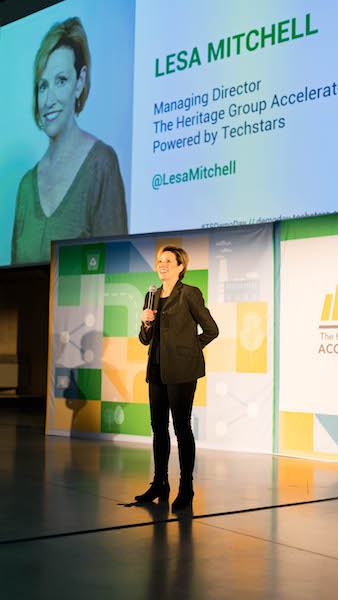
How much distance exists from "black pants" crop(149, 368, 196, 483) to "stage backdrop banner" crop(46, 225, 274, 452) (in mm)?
2802

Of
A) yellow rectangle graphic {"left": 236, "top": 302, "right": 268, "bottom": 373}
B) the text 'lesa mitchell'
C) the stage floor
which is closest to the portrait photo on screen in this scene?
the text 'lesa mitchell'

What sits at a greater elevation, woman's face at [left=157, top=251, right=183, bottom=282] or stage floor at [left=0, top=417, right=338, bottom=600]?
woman's face at [left=157, top=251, right=183, bottom=282]

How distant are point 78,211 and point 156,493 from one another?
520 centimetres

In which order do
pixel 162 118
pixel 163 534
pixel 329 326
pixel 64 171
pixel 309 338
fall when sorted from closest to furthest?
pixel 163 534 → pixel 329 326 → pixel 309 338 → pixel 162 118 → pixel 64 171

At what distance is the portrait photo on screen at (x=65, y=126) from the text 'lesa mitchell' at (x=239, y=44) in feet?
2.00

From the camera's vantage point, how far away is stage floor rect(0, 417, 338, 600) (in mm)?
2754

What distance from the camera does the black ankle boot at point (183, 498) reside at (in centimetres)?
412

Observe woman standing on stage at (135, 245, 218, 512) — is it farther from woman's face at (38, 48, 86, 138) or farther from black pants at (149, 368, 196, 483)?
woman's face at (38, 48, 86, 138)

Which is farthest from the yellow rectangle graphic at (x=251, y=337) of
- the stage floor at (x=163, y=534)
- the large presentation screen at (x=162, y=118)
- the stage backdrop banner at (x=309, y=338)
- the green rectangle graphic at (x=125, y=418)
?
the stage floor at (x=163, y=534)

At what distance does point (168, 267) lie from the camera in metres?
4.36

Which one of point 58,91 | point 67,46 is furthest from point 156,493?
point 67,46

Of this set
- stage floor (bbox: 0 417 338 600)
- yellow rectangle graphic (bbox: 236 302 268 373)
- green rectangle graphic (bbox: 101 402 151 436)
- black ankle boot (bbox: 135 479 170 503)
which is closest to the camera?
stage floor (bbox: 0 417 338 600)

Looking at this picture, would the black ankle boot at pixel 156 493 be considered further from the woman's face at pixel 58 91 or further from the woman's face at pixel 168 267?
the woman's face at pixel 58 91

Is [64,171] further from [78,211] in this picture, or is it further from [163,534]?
[163,534]
